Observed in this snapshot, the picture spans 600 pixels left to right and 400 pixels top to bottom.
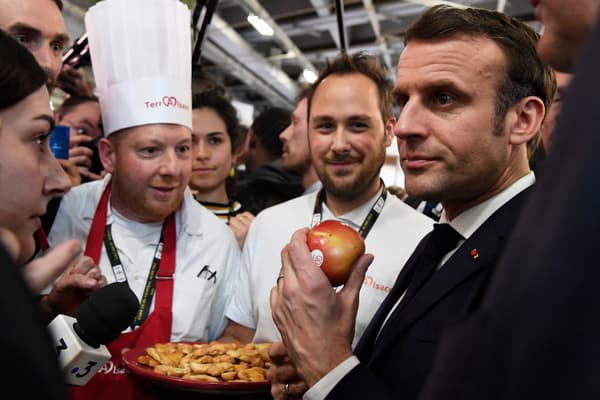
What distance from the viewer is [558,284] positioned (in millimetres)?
336

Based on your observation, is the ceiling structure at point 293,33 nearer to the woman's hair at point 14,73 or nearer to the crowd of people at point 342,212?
the crowd of people at point 342,212

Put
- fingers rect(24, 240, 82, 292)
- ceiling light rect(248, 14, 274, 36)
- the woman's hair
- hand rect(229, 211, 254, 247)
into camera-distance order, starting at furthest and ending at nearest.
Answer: ceiling light rect(248, 14, 274, 36) → hand rect(229, 211, 254, 247) → the woman's hair → fingers rect(24, 240, 82, 292)

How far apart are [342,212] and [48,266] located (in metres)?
1.70

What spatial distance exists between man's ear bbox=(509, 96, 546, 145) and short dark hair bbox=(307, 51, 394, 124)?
0.86 metres

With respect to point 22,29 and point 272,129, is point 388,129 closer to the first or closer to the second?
point 22,29

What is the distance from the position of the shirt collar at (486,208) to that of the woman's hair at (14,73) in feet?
3.86

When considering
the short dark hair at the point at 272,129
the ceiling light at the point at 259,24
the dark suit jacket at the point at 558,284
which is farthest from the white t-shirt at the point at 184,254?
the ceiling light at the point at 259,24

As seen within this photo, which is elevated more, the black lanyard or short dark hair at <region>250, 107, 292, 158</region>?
short dark hair at <region>250, 107, 292, 158</region>

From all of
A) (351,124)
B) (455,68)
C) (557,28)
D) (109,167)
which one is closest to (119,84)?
(109,167)

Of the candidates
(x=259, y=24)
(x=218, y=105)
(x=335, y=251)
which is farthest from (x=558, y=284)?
(x=259, y=24)

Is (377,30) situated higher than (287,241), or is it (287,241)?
(377,30)

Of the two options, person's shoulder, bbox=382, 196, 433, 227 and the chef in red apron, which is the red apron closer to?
the chef in red apron

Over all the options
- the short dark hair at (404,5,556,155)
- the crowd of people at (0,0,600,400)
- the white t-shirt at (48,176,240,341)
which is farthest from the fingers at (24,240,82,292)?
the white t-shirt at (48,176,240,341)

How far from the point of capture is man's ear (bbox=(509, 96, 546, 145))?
1.44m
